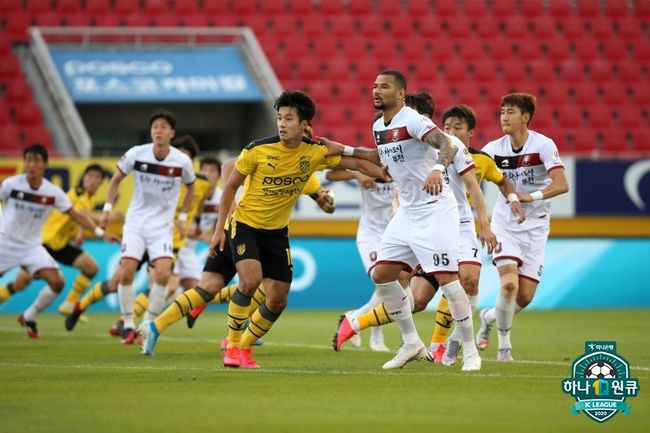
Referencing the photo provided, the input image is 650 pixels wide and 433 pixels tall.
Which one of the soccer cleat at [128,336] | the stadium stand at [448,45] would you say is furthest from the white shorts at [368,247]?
the stadium stand at [448,45]

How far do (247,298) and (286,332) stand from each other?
5890 millimetres

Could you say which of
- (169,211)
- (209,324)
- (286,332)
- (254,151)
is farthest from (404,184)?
(209,324)

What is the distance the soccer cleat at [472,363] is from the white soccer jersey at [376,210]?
12.5 ft

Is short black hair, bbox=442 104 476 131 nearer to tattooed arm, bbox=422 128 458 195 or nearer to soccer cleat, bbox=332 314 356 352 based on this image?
tattooed arm, bbox=422 128 458 195

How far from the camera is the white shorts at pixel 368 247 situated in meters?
14.4

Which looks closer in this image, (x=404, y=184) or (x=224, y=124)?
(x=404, y=184)

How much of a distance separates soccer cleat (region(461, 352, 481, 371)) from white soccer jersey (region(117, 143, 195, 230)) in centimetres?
511

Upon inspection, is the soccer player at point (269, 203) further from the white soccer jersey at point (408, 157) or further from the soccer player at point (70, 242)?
the soccer player at point (70, 242)

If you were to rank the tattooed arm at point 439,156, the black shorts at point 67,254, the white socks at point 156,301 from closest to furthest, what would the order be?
the tattooed arm at point 439,156, the white socks at point 156,301, the black shorts at point 67,254

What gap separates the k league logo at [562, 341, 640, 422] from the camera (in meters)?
8.20

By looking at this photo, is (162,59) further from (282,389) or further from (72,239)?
(282,389)

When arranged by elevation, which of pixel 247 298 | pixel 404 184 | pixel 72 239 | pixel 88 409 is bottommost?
pixel 88 409

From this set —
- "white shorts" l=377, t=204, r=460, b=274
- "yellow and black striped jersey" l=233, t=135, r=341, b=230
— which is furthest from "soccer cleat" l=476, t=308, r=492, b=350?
"yellow and black striped jersey" l=233, t=135, r=341, b=230

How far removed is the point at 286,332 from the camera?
17.4m
